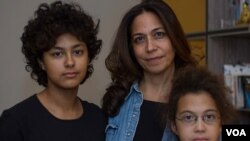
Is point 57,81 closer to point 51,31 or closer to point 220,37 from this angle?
point 51,31

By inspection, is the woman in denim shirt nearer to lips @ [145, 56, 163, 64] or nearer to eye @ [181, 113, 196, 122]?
lips @ [145, 56, 163, 64]

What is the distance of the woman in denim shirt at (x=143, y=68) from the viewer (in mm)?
1740

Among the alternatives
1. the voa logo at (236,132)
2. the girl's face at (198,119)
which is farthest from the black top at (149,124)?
the voa logo at (236,132)

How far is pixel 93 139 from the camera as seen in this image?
170cm

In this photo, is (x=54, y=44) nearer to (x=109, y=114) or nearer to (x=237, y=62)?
(x=109, y=114)

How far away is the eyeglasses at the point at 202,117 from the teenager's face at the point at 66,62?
46 centimetres

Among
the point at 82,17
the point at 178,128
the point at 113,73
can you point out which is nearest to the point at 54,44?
the point at 82,17

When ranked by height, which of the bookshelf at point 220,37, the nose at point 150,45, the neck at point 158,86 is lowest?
the neck at point 158,86

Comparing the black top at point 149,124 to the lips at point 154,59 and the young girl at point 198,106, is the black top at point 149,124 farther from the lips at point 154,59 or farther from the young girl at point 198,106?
the lips at point 154,59

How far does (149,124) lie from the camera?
1.74m

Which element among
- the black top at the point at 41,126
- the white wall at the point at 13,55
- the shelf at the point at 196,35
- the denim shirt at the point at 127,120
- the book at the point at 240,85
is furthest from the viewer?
the shelf at the point at 196,35

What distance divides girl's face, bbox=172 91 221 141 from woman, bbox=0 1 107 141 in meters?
0.37

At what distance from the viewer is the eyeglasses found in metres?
1.58

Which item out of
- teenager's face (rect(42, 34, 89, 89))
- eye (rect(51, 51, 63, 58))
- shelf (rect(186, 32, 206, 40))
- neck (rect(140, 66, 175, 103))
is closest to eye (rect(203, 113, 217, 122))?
neck (rect(140, 66, 175, 103))
